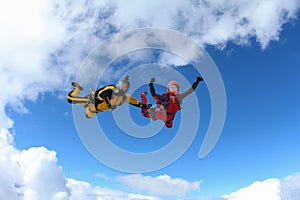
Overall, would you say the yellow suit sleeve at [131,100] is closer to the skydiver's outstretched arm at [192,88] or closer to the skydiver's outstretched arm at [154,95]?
the skydiver's outstretched arm at [154,95]

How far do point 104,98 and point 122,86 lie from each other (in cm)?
133

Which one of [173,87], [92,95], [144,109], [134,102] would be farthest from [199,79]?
[92,95]

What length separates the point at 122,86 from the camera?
21391 millimetres

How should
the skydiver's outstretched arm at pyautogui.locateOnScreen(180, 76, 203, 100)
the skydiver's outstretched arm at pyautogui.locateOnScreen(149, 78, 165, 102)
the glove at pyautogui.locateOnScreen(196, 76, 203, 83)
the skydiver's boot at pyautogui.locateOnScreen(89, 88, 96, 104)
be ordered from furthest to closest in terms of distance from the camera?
the skydiver's boot at pyautogui.locateOnScreen(89, 88, 96, 104) → the skydiver's outstretched arm at pyautogui.locateOnScreen(180, 76, 203, 100) → the glove at pyautogui.locateOnScreen(196, 76, 203, 83) → the skydiver's outstretched arm at pyautogui.locateOnScreen(149, 78, 165, 102)

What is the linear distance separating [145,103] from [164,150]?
10.8 ft

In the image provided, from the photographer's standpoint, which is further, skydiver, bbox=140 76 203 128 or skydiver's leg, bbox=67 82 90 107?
skydiver, bbox=140 76 203 128

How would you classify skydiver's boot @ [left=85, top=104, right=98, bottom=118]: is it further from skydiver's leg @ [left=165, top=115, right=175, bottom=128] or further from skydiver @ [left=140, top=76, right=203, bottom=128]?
skydiver's leg @ [left=165, top=115, right=175, bottom=128]

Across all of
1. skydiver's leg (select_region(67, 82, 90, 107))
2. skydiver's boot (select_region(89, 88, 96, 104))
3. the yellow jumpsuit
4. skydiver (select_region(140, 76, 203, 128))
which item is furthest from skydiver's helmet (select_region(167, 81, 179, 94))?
skydiver's leg (select_region(67, 82, 90, 107))

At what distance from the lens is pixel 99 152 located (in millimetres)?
20578

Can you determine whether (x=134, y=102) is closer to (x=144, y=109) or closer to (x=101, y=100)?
(x=144, y=109)

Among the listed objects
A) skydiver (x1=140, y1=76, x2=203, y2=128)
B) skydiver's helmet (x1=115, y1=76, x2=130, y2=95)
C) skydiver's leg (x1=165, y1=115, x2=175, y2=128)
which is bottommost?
skydiver's leg (x1=165, y1=115, x2=175, y2=128)

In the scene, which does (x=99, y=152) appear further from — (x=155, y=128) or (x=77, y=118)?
(x=155, y=128)

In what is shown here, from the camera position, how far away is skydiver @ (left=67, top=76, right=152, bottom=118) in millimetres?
21328

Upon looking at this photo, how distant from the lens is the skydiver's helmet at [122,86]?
70.0 ft
